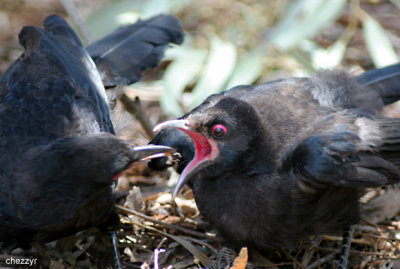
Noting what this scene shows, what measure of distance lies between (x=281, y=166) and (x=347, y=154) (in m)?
0.45

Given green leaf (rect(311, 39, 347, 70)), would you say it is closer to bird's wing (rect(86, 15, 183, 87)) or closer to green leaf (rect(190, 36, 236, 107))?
green leaf (rect(190, 36, 236, 107))

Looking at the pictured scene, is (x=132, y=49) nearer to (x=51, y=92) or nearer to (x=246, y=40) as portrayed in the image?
(x=51, y=92)

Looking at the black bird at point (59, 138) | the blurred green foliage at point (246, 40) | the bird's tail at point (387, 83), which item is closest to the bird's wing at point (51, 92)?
the black bird at point (59, 138)

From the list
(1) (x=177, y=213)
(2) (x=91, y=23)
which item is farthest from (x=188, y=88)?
(1) (x=177, y=213)

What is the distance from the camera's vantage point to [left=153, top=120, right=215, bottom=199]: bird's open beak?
13.1ft

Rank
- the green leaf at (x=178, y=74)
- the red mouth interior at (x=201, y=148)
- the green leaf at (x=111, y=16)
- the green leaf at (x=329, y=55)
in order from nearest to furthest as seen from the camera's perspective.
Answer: the red mouth interior at (x=201, y=148), the green leaf at (x=178, y=74), the green leaf at (x=111, y=16), the green leaf at (x=329, y=55)

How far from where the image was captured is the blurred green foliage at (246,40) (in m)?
6.18

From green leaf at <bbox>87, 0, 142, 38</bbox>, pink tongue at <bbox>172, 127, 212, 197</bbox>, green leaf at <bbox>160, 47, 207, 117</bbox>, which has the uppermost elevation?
green leaf at <bbox>87, 0, 142, 38</bbox>

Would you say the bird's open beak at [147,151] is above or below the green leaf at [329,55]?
above

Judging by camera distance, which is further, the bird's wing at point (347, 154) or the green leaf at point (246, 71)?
the green leaf at point (246, 71)

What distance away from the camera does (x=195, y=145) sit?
425 centimetres

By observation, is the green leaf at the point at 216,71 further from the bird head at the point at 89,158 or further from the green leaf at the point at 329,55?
the bird head at the point at 89,158

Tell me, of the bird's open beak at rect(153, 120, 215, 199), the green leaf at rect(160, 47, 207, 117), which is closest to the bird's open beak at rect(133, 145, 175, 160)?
the bird's open beak at rect(153, 120, 215, 199)

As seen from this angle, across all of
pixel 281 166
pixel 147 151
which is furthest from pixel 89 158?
pixel 281 166
